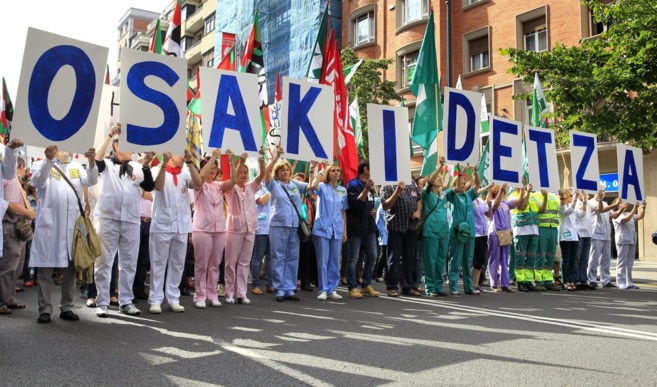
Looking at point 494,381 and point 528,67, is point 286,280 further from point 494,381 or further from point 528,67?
point 528,67

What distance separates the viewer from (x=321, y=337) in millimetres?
5395

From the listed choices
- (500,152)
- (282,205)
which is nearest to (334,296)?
(282,205)

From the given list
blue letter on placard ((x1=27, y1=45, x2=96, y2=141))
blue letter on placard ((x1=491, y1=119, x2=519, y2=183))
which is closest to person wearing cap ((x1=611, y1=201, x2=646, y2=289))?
blue letter on placard ((x1=491, y1=119, x2=519, y2=183))

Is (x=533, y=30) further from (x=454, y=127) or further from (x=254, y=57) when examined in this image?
(x=454, y=127)

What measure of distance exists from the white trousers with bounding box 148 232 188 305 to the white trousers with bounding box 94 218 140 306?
233mm

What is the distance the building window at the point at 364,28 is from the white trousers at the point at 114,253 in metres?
25.1

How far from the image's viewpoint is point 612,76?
13039 mm

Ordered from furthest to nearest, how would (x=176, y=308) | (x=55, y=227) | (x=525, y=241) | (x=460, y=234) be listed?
1. (x=525, y=241)
2. (x=460, y=234)
3. (x=176, y=308)
4. (x=55, y=227)

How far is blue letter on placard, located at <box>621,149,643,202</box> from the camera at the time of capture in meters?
11.2

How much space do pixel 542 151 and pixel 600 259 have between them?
125 inches

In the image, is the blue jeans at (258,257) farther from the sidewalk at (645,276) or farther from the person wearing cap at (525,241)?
the sidewalk at (645,276)

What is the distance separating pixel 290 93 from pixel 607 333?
4.77 metres

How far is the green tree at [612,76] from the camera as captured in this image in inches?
494

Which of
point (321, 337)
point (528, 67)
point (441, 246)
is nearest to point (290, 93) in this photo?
point (441, 246)
